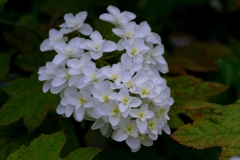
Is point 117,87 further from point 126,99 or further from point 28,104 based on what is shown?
point 28,104

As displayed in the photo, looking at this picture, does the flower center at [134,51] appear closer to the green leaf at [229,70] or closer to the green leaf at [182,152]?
the green leaf at [182,152]

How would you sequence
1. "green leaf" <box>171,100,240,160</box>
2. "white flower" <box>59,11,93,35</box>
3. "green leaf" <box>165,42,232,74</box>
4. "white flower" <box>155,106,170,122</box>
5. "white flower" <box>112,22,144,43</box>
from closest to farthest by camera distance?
"green leaf" <box>171,100,240,160</box> < "white flower" <box>155,106,170,122</box> < "white flower" <box>112,22,144,43</box> < "white flower" <box>59,11,93,35</box> < "green leaf" <box>165,42,232,74</box>

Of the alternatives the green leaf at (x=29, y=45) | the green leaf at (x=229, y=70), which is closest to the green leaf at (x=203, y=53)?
the green leaf at (x=229, y=70)

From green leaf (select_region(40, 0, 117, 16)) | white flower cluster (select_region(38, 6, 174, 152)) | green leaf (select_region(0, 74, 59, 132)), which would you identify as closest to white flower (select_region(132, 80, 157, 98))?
white flower cluster (select_region(38, 6, 174, 152))

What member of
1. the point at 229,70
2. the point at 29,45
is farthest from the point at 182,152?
the point at 29,45

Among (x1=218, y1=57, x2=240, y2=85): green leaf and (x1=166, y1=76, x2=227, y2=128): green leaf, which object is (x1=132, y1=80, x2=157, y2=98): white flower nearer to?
(x1=166, y1=76, x2=227, y2=128): green leaf

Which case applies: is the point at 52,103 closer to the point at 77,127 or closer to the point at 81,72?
the point at 77,127

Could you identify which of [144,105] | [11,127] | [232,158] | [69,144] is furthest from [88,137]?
[232,158]
